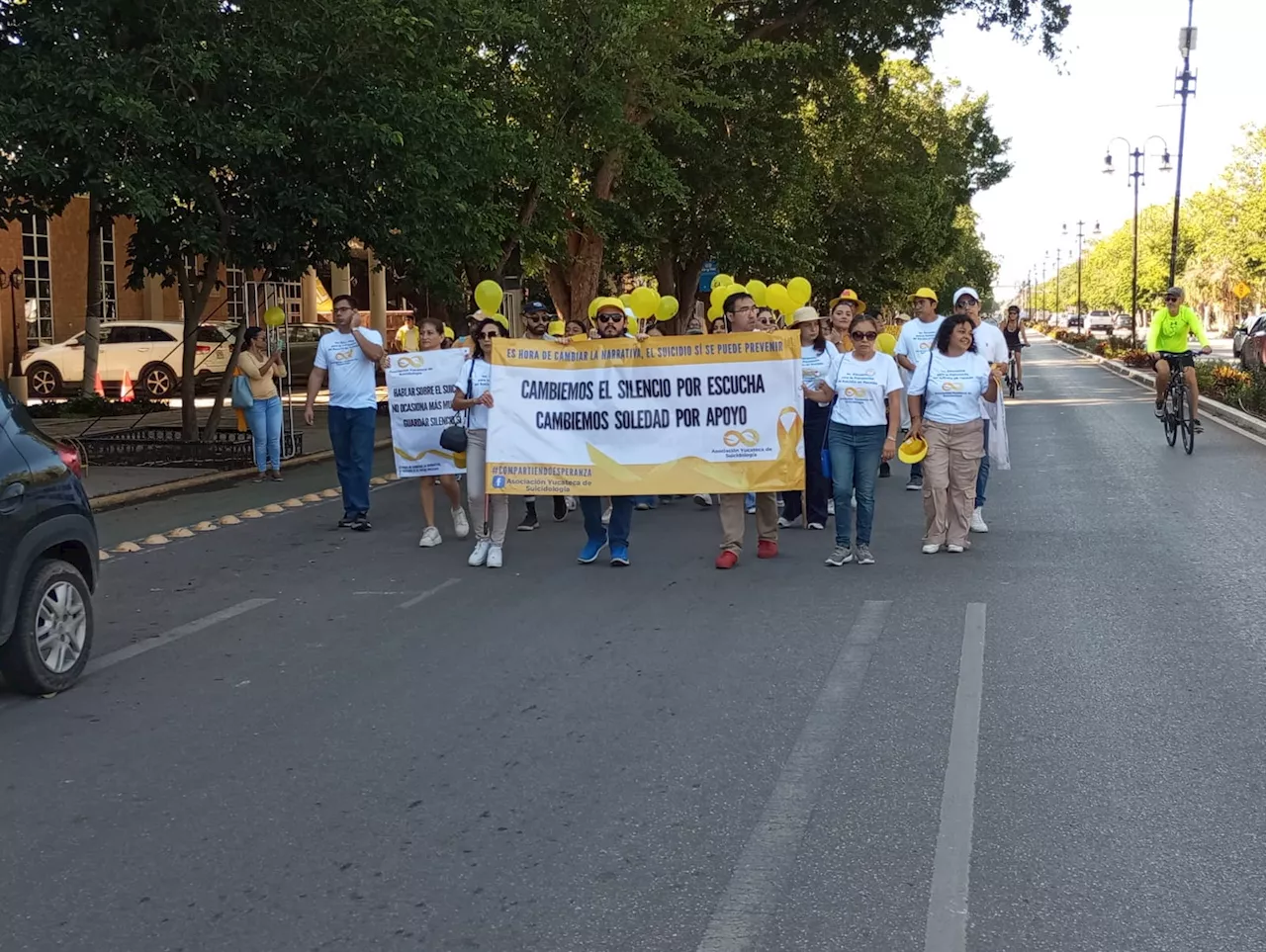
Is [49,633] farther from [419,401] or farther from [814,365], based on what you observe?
[814,365]

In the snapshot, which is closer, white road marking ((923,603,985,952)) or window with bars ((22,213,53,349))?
white road marking ((923,603,985,952))

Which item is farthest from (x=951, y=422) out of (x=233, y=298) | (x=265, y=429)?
(x=233, y=298)

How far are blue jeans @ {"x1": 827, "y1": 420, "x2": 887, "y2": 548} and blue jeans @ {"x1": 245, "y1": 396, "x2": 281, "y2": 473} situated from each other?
8.06m

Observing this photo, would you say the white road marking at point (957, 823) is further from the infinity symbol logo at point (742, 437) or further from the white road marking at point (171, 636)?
the white road marking at point (171, 636)

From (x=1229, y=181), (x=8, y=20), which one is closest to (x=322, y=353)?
(x=8, y=20)

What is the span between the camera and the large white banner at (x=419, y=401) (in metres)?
11.5

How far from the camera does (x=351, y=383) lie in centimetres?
1158

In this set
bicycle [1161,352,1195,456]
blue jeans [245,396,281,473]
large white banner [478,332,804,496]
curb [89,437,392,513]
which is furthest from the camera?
bicycle [1161,352,1195,456]

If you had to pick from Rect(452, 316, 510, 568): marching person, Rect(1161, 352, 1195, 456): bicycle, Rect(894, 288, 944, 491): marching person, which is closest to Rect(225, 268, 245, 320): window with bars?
Rect(1161, 352, 1195, 456): bicycle

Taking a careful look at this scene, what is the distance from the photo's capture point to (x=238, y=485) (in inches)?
616

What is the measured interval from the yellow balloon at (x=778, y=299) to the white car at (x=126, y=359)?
848 inches

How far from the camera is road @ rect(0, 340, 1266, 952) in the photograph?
3.94m

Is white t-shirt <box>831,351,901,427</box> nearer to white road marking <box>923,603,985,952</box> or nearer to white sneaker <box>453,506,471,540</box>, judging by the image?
white road marking <box>923,603,985,952</box>

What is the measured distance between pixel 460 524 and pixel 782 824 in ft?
23.5
